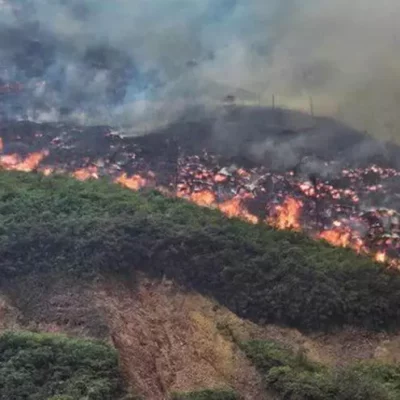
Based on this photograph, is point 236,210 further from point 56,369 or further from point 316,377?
point 56,369

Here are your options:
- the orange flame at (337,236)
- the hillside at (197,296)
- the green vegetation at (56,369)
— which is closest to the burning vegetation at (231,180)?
the orange flame at (337,236)

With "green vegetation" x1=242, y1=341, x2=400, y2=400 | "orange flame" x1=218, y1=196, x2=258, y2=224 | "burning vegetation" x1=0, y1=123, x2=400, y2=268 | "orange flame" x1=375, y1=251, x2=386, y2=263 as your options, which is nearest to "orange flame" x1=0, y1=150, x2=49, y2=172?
"burning vegetation" x1=0, y1=123, x2=400, y2=268

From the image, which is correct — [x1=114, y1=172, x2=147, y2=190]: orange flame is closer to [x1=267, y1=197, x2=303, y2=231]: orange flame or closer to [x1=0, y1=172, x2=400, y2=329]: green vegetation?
[x1=0, y1=172, x2=400, y2=329]: green vegetation

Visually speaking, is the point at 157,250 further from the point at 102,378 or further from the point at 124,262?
the point at 102,378

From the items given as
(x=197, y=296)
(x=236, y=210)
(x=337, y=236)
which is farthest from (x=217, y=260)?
(x=337, y=236)

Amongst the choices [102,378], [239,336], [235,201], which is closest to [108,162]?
[235,201]

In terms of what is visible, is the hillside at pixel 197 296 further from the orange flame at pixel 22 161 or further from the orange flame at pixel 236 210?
the orange flame at pixel 22 161
